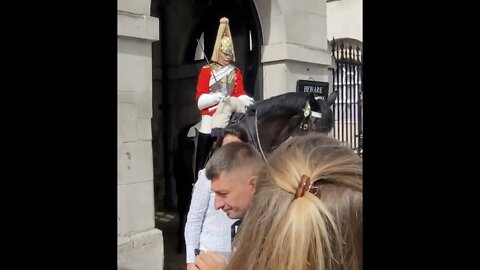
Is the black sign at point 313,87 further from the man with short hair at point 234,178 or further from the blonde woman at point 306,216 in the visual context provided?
the blonde woman at point 306,216

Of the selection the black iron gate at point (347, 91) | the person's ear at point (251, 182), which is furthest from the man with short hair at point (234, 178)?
the black iron gate at point (347, 91)

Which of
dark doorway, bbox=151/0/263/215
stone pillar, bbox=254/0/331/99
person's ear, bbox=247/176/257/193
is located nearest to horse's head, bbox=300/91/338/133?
person's ear, bbox=247/176/257/193

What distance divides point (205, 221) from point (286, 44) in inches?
143

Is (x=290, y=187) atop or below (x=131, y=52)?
below

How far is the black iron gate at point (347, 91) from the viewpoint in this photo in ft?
25.4

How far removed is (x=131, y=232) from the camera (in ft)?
14.5

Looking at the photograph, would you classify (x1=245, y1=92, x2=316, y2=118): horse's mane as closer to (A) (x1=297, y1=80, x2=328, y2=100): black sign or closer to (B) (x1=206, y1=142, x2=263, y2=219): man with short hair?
(B) (x1=206, y1=142, x2=263, y2=219): man with short hair

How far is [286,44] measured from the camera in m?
6.09

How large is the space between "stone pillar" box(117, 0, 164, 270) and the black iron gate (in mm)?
3644

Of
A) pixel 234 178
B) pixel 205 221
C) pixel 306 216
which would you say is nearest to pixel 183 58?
pixel 205 221

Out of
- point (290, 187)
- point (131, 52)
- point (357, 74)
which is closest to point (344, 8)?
point (357, 74)
